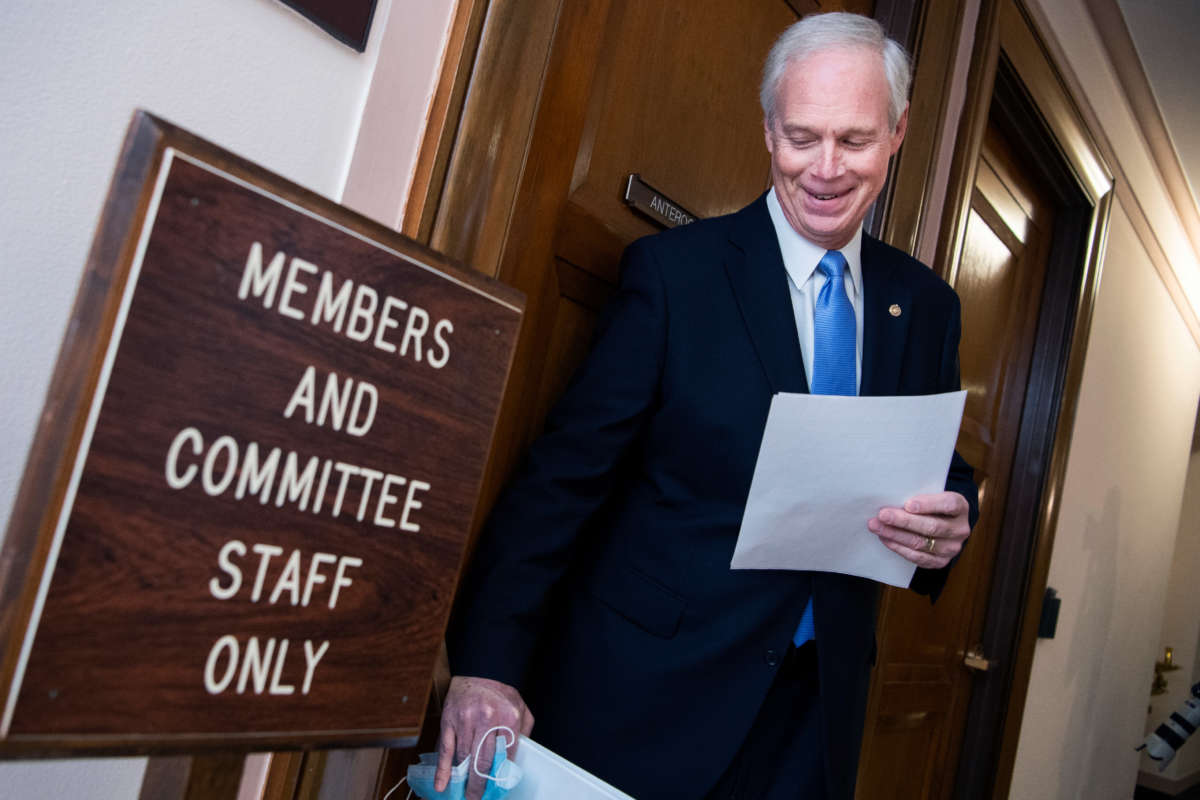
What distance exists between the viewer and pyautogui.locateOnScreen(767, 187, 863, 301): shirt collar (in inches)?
47.1

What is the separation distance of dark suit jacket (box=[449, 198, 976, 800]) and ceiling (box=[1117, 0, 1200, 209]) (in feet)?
7.89

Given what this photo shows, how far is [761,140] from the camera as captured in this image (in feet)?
5.34

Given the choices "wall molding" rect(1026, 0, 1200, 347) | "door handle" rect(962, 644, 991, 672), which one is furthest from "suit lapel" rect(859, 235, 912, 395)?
"door handle" rect(962, 644, 991, 672)

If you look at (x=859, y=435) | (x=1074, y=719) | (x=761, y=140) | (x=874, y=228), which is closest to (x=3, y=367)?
(x=859, y=435)

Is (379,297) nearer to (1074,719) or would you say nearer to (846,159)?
(846,159)

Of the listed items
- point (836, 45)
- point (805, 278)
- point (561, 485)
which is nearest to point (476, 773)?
point (561, 485)

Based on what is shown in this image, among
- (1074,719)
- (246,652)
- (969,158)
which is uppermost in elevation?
(969,158)

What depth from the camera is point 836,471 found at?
0.98 metres

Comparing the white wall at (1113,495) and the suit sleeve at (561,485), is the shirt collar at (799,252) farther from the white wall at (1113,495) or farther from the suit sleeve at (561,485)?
the white wall at (1113,495)

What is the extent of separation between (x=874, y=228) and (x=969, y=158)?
42cm

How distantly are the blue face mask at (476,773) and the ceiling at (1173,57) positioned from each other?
3021 mm

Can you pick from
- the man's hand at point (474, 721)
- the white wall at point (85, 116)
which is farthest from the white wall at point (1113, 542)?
the white wall at point (85, 116)

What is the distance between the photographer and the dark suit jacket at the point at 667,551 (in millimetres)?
1046

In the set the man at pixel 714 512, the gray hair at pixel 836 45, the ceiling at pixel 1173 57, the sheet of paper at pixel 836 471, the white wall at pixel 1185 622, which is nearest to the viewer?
the sheet of paper at pixel 836 471
